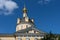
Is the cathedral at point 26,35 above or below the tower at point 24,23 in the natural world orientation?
below

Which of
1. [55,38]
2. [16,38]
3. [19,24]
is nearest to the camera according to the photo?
[55,38]

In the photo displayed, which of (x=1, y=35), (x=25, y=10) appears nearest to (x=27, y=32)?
(x=1, y=35)

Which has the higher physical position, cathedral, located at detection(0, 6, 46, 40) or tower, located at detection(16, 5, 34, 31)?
tower, located at detection(16, 5, 34, 31)

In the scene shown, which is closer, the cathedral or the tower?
the cathedral

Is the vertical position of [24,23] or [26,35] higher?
[24,23]

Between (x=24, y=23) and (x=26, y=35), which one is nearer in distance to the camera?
(x=26, y=35)

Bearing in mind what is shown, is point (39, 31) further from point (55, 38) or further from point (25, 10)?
point (55, 38)

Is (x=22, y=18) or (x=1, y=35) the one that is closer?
(x=1, y=35)

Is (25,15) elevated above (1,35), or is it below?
above

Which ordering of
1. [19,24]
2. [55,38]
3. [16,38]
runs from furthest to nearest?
[19,24] → [16,38] → [55,38]

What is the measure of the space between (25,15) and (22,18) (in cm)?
214

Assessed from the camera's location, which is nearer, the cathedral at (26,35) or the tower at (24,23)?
the cathedral at (26,35)

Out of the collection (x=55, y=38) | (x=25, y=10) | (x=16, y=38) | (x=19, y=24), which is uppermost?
(x=25, y=10)

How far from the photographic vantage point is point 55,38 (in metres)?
41.8
